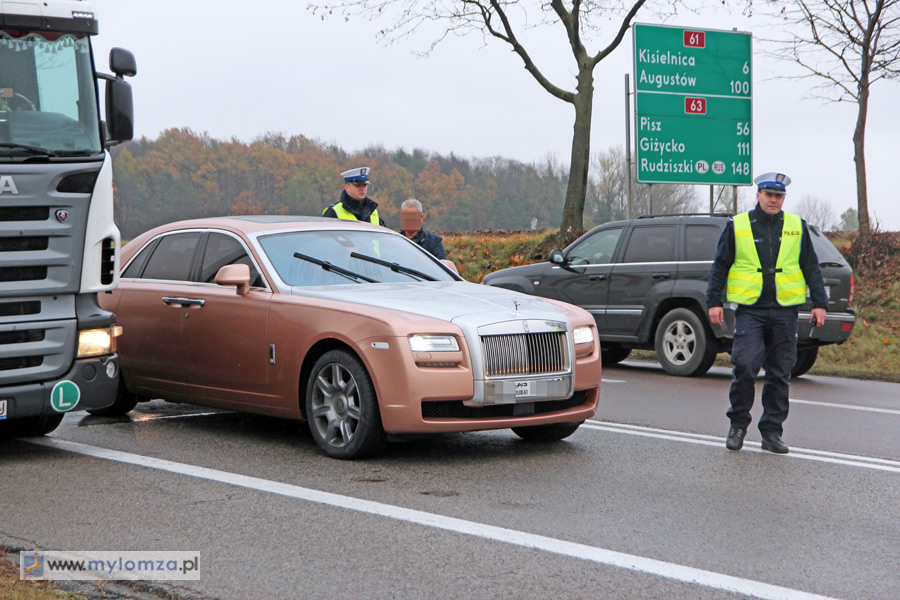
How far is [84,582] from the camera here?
443 centimetres

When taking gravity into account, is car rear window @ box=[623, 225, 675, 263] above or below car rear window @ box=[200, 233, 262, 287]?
below

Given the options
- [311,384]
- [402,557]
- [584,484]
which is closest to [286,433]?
[311,384]

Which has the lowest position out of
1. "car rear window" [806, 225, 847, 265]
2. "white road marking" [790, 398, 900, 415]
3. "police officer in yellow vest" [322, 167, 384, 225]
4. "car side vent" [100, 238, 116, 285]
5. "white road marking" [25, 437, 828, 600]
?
"white road marking" [790, 398, 900, 415]

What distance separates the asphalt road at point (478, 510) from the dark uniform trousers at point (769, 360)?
338 mm

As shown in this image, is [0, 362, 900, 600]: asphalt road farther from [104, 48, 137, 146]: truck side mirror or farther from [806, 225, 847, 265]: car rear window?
[806, 225, 847, 265]: car rear window

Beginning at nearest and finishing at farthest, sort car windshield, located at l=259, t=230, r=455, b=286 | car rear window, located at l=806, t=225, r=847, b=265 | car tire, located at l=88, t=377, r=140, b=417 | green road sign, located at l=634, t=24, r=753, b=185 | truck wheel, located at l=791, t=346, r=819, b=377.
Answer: car windshield, located at l=259, t=230, r=455, b=286, car tire, located at l=88, t=377, r=140, b=417, car rear window, located at l=806, t=225, r=847, b=265, truck wheel, located at l=791, t=346, r=819, b=377, green road sign, located at l=634, t=24, r=753, b=185

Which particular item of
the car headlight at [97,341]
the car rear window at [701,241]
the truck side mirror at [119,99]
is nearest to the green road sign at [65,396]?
the car headlight at [97,341]

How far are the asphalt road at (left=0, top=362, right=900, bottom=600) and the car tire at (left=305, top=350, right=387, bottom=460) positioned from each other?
0.14 meters

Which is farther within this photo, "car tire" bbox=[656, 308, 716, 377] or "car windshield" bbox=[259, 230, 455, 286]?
"car tire" bbox=[656, 308, 716, 377]

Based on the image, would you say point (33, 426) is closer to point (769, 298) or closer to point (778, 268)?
point (769, 298)

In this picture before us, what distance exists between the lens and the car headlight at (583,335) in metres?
7.34

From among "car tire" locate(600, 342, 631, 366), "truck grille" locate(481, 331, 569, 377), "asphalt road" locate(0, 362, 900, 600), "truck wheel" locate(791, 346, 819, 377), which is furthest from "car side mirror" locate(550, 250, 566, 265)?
"truck grille" locate(481, 331, 569, 377)

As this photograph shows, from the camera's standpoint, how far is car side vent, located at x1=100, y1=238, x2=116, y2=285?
732cm

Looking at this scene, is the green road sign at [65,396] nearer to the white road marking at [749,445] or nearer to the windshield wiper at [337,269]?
the windshield wiper at [337,269]
